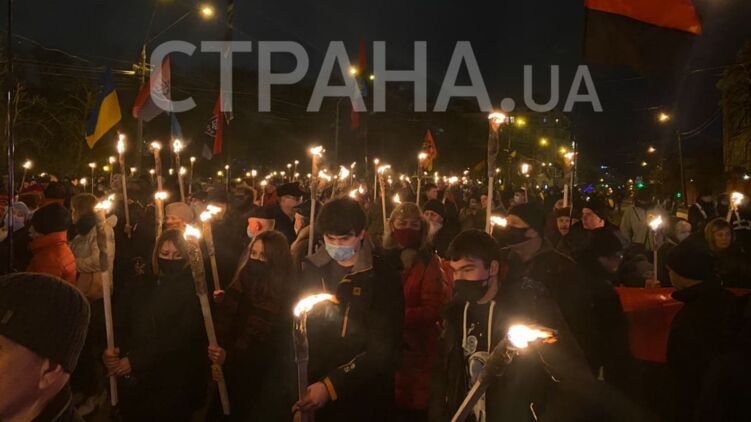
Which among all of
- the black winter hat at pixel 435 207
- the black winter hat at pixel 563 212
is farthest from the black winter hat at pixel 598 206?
the black winter hat at pixel 435 207

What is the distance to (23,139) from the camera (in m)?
37.3

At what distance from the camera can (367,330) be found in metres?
3.34

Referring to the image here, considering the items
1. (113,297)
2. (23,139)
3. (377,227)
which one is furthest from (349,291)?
(23,139)

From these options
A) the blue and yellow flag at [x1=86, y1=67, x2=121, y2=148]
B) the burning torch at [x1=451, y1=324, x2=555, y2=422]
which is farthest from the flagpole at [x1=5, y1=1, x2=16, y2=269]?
the blue and yellow flag at [x1=86, y1=67, x2=121, y2=148]

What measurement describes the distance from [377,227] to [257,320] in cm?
627

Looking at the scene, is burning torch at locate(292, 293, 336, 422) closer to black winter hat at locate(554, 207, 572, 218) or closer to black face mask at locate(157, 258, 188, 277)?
black face mask at locate(157, 258, 188, 277)

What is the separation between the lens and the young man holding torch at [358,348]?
3188 millimetres

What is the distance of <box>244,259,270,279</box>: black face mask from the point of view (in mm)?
4328

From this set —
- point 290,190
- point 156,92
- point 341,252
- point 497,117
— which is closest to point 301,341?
point 341,252

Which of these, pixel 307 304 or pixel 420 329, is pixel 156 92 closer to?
pixel 420 329

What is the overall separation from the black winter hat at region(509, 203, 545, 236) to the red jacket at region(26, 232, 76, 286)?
4291 millimetres

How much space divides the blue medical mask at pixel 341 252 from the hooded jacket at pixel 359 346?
243mm

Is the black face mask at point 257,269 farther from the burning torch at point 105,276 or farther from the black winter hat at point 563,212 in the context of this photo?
the black winter hat at point 563,212

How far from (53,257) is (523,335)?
511 cm
